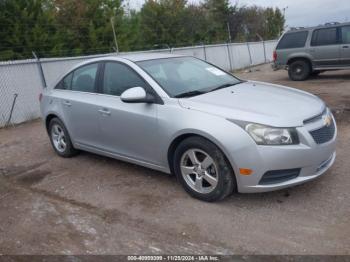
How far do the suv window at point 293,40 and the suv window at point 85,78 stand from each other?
9.57m

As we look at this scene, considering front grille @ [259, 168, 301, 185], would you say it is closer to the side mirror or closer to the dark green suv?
the side mirror

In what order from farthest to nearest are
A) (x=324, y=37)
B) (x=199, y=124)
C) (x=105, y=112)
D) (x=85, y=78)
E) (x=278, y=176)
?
1. (x=324, y=37)
2. (x=85, y=78)
3. (x=105, y=112)
4. (x=199, y=124)
5. (x=278, y=176)

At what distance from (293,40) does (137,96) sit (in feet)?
34.4

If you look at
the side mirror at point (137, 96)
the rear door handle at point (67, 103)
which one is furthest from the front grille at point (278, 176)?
the rear door handle at point (67, 103)

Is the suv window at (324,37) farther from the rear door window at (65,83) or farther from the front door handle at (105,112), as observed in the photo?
the front door handle at (105,112)

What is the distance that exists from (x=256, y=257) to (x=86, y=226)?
1737 mm

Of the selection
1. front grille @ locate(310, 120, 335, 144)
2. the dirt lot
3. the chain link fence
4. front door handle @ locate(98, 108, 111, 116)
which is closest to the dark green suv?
the chain link fence

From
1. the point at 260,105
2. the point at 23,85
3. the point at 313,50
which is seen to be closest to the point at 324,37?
the point at 313,50

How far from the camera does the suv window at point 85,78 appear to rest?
217 inches

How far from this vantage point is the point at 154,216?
4129mm

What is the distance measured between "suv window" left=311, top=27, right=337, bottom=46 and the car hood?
8.91 meters

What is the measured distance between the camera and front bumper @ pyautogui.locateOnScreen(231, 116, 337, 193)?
379 centimetres

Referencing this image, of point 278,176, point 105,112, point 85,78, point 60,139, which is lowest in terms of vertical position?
point 278,176

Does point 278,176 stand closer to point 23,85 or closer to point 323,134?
point 323,134
